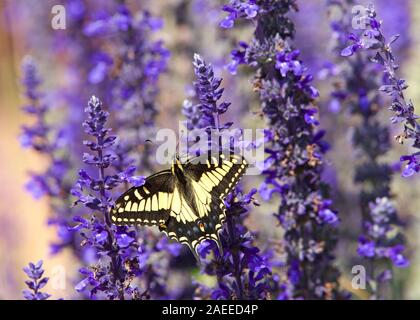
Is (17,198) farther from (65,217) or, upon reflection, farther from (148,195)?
(148,195)

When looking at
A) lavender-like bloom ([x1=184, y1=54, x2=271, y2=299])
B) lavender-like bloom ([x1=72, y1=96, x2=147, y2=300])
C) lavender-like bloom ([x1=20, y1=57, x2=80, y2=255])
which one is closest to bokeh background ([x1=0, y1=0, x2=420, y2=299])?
lavender-like bloom ([x1=20, y1=57, x2=80, y2=255])

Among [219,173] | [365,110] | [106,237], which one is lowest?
[106,237]

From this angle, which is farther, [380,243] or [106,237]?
[380,243]

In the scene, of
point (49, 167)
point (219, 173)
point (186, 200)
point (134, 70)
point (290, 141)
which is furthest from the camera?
point (134, 70)

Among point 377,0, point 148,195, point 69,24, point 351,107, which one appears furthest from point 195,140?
point 377,0

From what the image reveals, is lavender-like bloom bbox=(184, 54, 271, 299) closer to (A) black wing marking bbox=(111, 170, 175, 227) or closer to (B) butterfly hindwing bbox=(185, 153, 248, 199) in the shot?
(B) butterfly hindwing bbox=(185, 153, 248, 199)

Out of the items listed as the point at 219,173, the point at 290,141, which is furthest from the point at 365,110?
the point at 219,173

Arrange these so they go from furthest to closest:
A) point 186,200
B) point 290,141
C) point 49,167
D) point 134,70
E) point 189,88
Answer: point 134,70 < point 49,167 < point 189,88 < point 290,141 < point 186,200

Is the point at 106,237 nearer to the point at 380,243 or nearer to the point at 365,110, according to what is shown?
the point at 380,243
